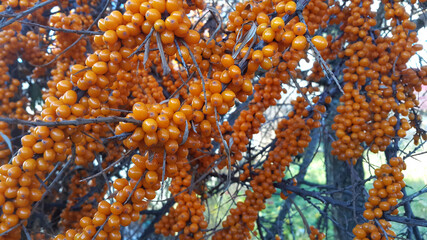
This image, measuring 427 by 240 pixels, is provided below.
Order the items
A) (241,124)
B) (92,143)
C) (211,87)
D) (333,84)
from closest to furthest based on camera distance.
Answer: (211,87), (92,143), (241,124), (333,84)

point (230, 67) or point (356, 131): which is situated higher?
point (356, 131)

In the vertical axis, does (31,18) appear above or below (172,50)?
above

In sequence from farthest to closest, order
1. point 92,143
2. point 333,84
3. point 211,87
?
point 333,84 < point 92,143 < point 211,87

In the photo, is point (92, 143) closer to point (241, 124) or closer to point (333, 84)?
point (241, 124)

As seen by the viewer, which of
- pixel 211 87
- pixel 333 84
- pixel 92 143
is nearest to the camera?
pixel 211 87

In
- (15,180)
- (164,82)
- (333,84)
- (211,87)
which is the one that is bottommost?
(15,180)

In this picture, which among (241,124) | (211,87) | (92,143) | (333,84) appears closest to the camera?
(211,87)

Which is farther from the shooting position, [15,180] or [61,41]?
[61,41]

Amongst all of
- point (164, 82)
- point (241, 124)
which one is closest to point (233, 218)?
point (241, 124)

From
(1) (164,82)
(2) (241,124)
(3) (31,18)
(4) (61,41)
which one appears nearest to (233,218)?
(2) (241,124)

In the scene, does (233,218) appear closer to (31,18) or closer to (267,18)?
(267,18)
